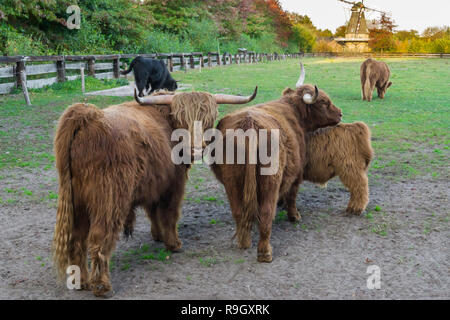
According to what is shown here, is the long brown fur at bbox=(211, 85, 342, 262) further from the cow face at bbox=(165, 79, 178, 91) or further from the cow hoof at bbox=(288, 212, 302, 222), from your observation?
the cow face at bbox=(165, 79, 178, 91)

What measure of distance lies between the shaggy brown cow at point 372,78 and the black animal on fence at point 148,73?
19.2 feet

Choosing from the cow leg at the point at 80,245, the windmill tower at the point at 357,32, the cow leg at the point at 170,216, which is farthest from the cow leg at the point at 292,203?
the windmill tower at the point at 357,32

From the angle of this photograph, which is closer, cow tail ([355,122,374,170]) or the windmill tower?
cow tail ([355,122,374,170])

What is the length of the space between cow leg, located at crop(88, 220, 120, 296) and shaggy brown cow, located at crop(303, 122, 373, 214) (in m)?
2.61

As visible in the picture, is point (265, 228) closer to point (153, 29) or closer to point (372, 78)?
point (372, 78)

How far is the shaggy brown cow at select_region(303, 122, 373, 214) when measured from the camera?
16.0ft

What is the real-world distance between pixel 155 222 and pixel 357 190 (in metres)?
2.22

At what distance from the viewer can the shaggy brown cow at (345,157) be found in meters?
4.89

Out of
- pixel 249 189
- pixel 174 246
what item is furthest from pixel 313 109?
pixel 174 246

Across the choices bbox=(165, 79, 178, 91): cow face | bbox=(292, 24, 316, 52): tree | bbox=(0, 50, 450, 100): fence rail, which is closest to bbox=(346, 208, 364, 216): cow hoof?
bbox=(0, 50, 450, 100): fence rail

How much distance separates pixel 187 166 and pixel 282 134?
3.03ft

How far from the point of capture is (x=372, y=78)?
13203mm

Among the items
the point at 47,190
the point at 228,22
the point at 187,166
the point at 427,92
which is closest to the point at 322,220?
the point at 187,166

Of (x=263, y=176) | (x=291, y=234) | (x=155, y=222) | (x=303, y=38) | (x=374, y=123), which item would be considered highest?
(x=303, y=38)
